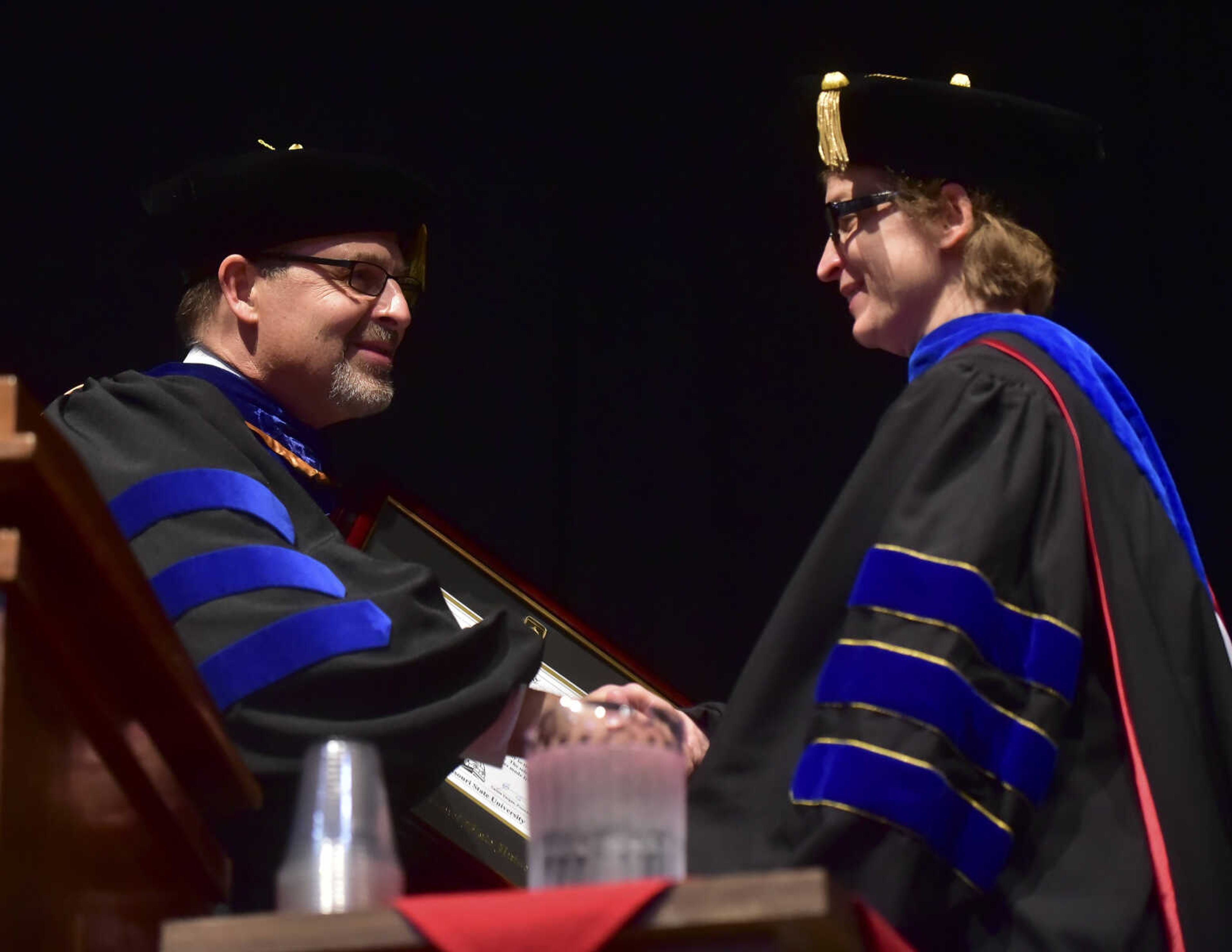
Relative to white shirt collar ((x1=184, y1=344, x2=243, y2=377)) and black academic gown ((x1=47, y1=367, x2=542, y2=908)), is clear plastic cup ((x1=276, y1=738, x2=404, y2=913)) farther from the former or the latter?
white shirt collar ((x1=184, y1=344, x2=243, y2=377))

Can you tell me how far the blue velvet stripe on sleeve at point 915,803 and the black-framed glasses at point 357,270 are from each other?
5.84ft

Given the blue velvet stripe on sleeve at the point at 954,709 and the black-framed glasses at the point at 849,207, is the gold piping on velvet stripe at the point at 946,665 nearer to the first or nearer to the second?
the blue velvet stripe on sleeve at the point at 954,709

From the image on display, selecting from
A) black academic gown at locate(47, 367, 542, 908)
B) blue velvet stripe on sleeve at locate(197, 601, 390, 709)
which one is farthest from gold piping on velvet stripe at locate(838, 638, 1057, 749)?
blue velvet stripe on sleeve at locate(197, 601, 390, 709)

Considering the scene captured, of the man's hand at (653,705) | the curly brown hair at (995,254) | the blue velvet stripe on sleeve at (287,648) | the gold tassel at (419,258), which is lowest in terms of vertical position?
the man's hand at (653,705)

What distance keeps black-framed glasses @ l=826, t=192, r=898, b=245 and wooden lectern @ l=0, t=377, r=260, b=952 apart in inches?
71.5

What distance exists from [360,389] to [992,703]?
1.73 metres

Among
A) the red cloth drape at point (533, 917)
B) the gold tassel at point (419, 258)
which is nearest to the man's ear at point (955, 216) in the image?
the gold tassel at point (419, 258)

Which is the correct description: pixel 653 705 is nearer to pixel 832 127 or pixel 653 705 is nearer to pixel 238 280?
pixel 832 127

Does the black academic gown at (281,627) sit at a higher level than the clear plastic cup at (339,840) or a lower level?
Answer: lower

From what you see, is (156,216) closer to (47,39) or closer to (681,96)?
(47,39)

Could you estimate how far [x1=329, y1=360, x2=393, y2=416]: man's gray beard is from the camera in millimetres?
3574

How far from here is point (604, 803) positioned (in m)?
1.41

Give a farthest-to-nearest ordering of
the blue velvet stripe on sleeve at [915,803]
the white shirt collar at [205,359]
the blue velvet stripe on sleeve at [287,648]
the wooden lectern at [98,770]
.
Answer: the white shirt collar at [205,359], the blue velvet stripe on sleeve at [287,648], the blue velvet stripe on sleeve at [915,803], the wooden lectern at [98,770]

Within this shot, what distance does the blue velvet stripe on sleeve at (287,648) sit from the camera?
8.69 ft
